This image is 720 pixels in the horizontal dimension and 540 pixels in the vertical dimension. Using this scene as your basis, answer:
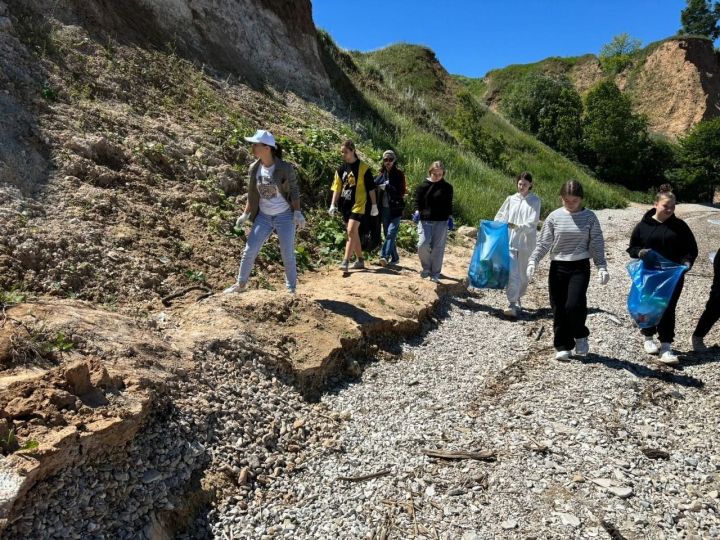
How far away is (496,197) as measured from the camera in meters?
14.3

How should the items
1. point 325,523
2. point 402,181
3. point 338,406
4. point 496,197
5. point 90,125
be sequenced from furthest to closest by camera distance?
point 496,197 < point 402,181 < point 90,125 < point 338,406 < point 325,523

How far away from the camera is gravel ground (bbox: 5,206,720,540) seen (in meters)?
2.84

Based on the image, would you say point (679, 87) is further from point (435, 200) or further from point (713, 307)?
point (713, 307)

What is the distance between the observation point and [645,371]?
4898 mm

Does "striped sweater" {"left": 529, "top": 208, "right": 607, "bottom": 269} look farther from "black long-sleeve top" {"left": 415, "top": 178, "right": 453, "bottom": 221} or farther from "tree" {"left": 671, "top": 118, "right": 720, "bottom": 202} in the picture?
"tree" {"left": 671, "top": 118, "right": 720, "bottom": 202}

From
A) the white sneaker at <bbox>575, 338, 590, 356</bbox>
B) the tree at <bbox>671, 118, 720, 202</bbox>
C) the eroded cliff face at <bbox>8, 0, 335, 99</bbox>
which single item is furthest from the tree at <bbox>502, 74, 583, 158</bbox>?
the white sneaker at <bbox>575, 338, 590, 356</bbox>

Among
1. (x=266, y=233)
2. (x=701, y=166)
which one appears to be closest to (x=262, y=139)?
(x=266, y=233)

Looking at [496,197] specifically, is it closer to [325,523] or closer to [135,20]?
[135,20]

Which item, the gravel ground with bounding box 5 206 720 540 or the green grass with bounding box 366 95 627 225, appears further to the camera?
the green grass with bounding box 366 95 627 225

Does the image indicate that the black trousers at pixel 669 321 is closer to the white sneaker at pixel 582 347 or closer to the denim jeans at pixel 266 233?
the white sneaker at pixel 582 347

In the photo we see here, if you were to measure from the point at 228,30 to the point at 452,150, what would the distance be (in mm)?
7730

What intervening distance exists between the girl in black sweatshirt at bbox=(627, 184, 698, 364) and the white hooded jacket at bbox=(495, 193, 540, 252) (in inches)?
56.5

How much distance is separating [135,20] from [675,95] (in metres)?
41.4

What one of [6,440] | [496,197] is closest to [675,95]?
[496,197]
